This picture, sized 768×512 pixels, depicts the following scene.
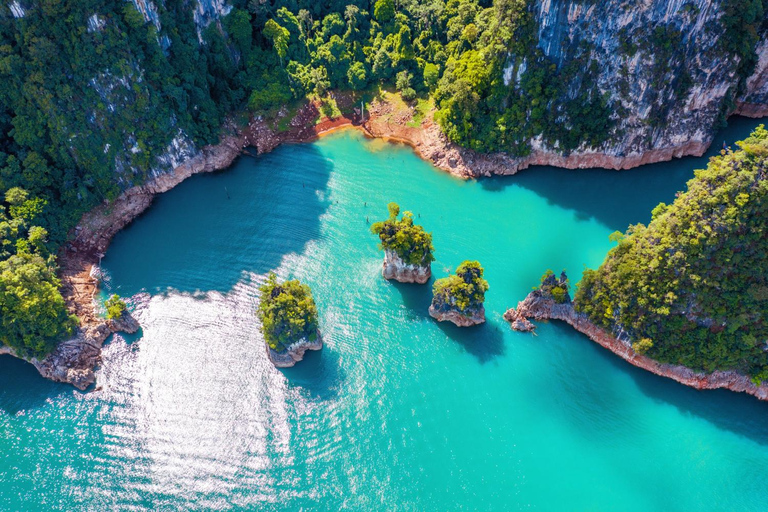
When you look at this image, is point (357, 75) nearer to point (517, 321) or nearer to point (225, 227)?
point (225, 227)

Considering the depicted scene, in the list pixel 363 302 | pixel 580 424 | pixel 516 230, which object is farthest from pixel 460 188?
pixel 580 424

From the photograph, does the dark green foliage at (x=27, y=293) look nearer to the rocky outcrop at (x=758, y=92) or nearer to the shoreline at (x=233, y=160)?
the shoreline at (x=233, y=160)

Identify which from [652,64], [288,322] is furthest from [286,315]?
[652,64]

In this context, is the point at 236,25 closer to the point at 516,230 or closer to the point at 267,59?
the point at 267,59

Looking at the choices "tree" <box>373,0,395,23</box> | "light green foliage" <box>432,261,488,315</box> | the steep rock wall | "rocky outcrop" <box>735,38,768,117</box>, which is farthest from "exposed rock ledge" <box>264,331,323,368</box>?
"rocky outcrop" <box>735,38,768,117</box>

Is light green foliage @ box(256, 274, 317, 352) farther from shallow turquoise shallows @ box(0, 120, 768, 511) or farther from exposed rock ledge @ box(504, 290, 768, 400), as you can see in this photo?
exposed rock ledge @ box(504, 290, 768, 400)

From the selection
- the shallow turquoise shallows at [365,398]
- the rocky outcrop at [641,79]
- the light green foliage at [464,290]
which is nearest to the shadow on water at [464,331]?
the shallow turquoise shallows at [365,398]
